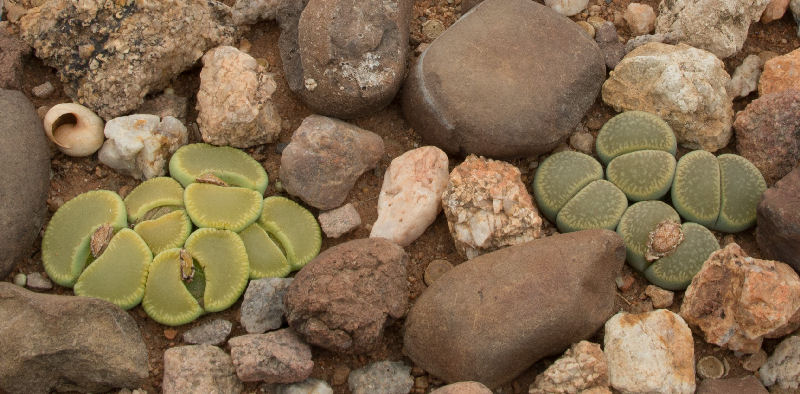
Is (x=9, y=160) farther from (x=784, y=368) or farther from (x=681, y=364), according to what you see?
(x=784, y=368)

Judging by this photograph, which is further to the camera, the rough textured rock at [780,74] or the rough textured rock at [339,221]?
the rough textured rock at [780,74]

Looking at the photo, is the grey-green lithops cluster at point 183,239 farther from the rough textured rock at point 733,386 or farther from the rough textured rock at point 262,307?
the rough textured rock at point 733,386

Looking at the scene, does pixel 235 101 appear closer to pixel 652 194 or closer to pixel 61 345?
pixel 61 345

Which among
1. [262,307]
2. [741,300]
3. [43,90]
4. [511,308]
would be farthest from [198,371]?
[741,300]

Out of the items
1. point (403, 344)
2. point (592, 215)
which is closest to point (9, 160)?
point (403, 344)

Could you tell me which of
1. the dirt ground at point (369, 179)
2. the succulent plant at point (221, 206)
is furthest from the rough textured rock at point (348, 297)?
the succulent plant at point (221, 206)

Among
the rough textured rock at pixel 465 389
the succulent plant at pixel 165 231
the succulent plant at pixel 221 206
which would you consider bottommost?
the rough textured rock at pixel 465 389
